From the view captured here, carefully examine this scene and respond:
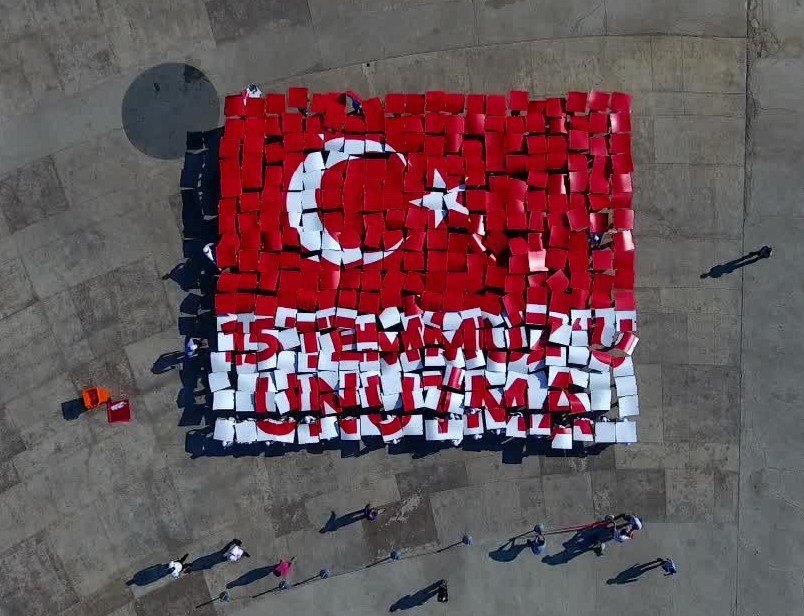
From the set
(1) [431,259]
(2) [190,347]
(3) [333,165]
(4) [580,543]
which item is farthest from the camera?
(4) [580,543]

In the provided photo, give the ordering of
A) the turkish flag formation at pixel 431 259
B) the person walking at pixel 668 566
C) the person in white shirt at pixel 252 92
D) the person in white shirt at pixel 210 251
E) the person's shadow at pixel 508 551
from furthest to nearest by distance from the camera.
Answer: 1. the person's shadow at pixel 508 551
2. the person walking at pixel 668 566
3. the person in white shirt at pixel 252 92
4. the person in white shirt at pixel 210 251
5. the turkish flag formation at pixel 431 259

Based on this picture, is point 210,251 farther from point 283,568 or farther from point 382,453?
point 283,568

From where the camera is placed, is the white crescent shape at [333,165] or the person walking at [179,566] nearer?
the white crescent shape at [333,165]

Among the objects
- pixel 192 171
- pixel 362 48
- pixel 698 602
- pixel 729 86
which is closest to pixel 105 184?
pixel 192 171

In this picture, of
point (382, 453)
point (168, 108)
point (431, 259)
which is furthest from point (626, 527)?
point (168, 108)

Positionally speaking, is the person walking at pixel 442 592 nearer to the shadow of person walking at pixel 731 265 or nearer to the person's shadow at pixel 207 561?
the person's shadow at pixel 207 561

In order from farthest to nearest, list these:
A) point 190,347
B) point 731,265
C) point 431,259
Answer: point 731,265 < point 190,347 < point 431,259

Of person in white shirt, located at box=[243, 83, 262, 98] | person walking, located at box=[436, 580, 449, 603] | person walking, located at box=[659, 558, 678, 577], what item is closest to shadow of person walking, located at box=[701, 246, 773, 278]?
person walking, located at box=[659, 558, 678, 577]

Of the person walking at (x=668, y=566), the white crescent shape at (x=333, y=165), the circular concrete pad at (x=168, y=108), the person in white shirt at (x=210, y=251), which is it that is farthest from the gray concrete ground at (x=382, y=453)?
the white crescent shape at (x=333, y=165)
